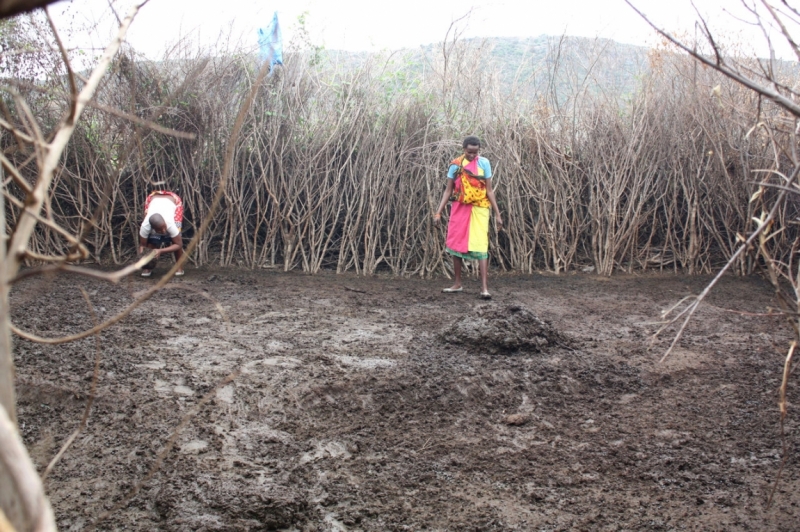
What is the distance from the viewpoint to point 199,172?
668 centimetres

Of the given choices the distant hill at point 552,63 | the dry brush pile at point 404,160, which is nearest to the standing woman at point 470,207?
the dry brush pile at point 404,160

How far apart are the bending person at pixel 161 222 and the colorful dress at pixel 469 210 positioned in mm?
2458

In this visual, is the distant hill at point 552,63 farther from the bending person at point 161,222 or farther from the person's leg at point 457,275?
the bending person at point 161,222

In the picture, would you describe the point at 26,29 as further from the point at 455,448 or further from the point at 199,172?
the point at 455,448

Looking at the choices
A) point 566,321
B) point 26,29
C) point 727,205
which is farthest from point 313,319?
point 727,205

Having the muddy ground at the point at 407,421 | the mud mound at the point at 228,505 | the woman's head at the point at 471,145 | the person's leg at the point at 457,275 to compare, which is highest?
the woman's head at the point at 471,145

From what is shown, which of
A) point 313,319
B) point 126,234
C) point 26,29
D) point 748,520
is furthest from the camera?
point 126,234

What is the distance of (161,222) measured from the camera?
5910 mm

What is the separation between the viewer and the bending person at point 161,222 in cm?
Result: 593

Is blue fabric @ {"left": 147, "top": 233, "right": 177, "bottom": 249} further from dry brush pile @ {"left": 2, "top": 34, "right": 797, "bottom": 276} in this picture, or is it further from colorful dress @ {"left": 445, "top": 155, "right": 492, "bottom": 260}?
colorful dress @ {"left": 445, "top": 155, "right": 492, "bottom": 260}

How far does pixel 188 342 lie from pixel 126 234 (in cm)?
354

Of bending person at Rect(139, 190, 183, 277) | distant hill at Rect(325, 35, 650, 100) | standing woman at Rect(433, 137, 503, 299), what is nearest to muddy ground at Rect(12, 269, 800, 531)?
standing woman at Rect(433, 137, 503, 299)

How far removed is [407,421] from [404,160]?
12.9 feet

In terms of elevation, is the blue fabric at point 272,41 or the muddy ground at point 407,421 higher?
the blue fabric at point 272,41
